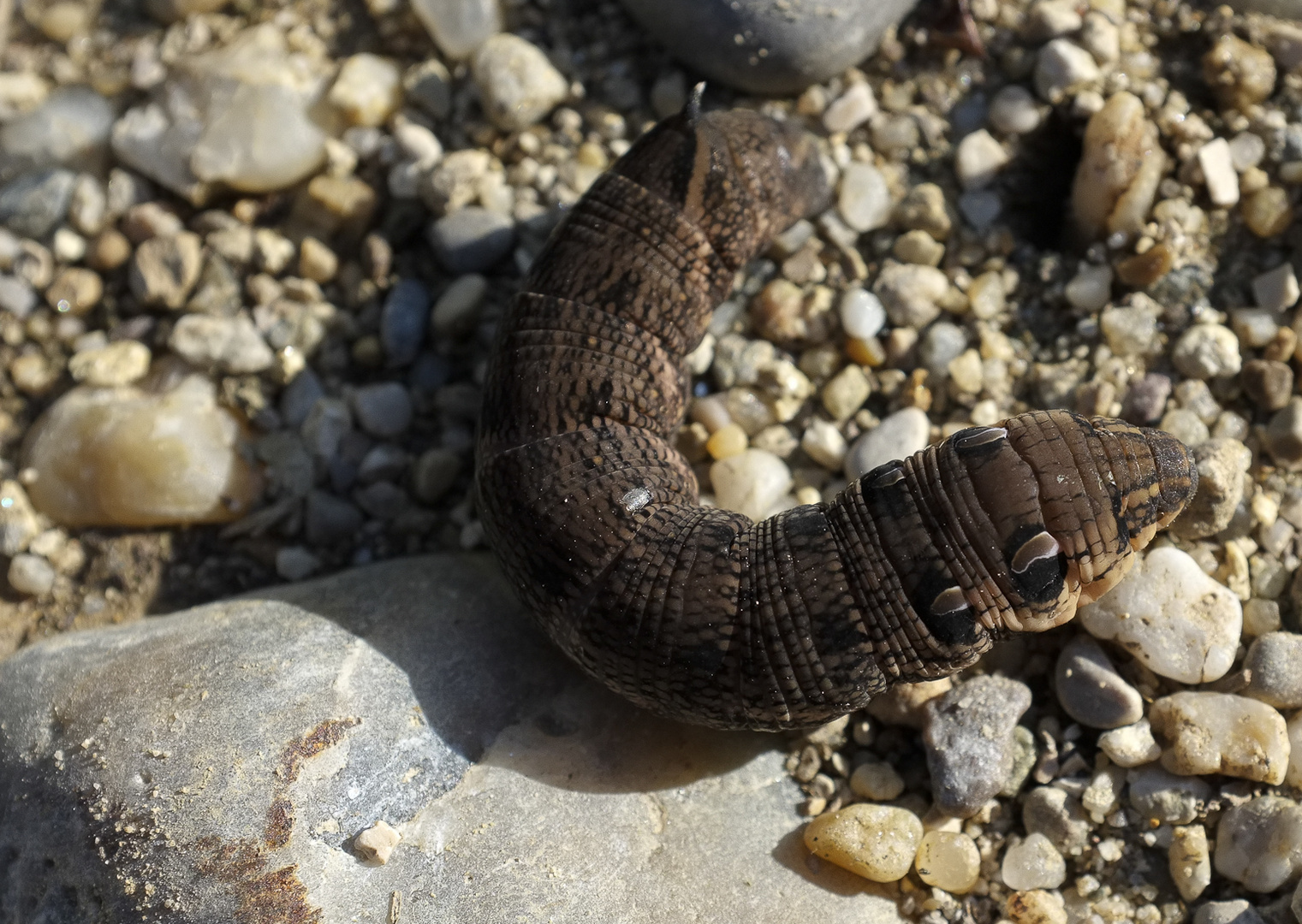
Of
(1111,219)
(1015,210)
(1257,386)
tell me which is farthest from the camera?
(1015,210)

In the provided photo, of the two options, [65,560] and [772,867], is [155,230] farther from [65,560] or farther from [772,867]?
[772,867]

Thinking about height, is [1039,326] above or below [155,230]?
above

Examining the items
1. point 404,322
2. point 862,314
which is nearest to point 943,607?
point 862,314

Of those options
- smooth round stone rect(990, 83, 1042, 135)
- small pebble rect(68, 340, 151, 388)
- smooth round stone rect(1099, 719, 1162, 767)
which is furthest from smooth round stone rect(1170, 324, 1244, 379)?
small pebble rect(68, 340, 151, 388)

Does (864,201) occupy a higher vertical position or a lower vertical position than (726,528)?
higher

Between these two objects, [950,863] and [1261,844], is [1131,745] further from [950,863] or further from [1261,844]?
[950,863]

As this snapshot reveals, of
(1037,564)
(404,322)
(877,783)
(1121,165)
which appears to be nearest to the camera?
(1037,564)

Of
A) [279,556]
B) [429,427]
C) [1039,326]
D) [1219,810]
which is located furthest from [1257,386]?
[279,556]

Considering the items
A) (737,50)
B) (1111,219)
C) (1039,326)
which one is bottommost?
(1039,326)

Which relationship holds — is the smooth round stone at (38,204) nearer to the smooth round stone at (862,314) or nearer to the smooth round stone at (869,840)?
the smooth round stone at (862,314)
